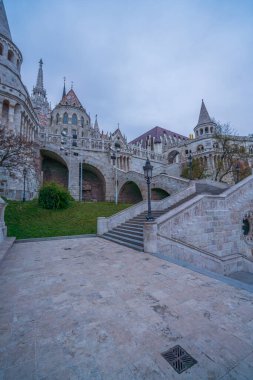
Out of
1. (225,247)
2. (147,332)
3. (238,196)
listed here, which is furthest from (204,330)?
(238,196)

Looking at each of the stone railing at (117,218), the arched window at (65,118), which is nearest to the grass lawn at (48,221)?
the stone railing at (117,218)

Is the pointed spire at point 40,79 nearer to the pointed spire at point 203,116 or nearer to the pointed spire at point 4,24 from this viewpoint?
the pointed spire at point 4,24

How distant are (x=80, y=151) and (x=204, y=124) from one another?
3023cm

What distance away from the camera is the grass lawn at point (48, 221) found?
11.4 m

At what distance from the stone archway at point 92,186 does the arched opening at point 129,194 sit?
4320mm

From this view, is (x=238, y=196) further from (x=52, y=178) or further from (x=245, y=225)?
(x=52, y=178)

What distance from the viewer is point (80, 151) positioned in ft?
94.5

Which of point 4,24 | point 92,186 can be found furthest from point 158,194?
point 4,24

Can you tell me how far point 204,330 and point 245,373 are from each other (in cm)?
66

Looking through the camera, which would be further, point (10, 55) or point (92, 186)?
point (92, 186)

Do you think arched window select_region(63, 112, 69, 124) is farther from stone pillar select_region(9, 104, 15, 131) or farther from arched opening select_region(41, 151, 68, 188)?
stone pillar select_region(9, 104, 15, 131)

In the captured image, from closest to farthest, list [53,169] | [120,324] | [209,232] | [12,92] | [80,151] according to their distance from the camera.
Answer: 1. [120,324]
2. [209,232]
3. [12,92]
4. [80,151]
5. [53,169]

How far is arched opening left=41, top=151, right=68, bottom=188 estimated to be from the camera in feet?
94.2

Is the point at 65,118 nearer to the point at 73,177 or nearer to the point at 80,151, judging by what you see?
the point at 80,151
